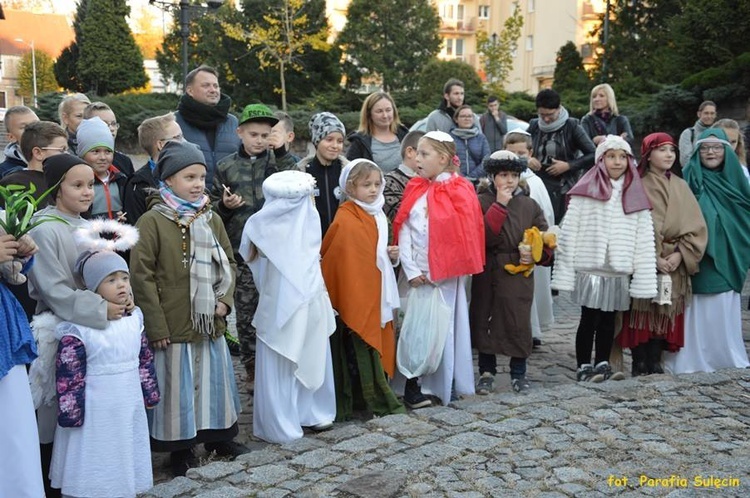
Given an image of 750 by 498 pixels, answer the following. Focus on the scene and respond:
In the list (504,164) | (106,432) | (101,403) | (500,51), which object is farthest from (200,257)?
(500,51)

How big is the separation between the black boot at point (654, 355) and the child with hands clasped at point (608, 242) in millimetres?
396

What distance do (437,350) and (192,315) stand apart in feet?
6.31

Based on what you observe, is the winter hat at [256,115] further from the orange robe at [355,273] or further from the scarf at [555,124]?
the scarf at [555,124]

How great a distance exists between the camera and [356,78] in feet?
104

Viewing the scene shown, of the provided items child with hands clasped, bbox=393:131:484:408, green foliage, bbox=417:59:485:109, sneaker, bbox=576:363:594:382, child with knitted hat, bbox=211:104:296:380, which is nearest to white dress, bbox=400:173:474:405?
child with hands clasped, bbox=393:131:484:408

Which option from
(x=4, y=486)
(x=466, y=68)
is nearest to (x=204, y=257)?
(x=4, y=486)

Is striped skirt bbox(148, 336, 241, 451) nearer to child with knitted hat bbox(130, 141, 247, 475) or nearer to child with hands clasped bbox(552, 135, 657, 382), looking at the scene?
child with knitted hat bbox(130, 141, 247, 475)

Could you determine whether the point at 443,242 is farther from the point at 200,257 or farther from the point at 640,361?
the point at 640,361

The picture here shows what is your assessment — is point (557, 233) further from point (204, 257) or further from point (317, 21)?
point (317, 21)

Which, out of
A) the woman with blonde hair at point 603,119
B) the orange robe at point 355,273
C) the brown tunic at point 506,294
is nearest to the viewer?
the orange robe at point 355,273

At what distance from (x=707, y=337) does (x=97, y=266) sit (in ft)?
16.5

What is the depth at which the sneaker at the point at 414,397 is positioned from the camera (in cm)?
588

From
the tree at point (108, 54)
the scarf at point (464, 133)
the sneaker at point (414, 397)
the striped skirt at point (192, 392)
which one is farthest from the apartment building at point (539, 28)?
the striped skirt at point (192, 392)

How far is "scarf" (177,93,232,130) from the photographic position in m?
6.72
